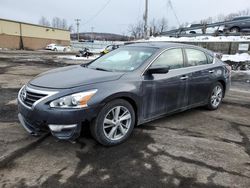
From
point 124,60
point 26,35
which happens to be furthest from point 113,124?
point 26,35

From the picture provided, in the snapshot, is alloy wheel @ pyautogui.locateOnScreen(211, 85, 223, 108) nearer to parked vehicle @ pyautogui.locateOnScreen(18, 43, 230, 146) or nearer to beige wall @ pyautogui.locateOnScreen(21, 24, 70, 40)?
parked vehicle @ pyautogui.locateOnScreen(18, 43, 230, 146)

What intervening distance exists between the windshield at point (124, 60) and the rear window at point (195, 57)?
94cm

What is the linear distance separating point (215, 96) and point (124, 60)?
2.53 metres

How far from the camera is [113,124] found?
12.1 feet

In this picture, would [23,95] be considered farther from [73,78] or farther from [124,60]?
[124,60]

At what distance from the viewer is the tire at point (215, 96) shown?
5.64 m

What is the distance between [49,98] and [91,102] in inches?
21.7

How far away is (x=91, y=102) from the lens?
3.33 m

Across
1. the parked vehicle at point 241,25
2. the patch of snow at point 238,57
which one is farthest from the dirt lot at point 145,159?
the parked vehicle at point 241,25

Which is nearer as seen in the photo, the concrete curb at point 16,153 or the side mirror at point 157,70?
the concrete curb at point 16,153

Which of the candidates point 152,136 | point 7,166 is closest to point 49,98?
point 7,166

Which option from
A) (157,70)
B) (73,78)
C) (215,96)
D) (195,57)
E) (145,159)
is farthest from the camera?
(215,96)

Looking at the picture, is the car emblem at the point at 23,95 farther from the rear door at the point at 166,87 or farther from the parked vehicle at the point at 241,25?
the parked vehicle at the point at 241,25

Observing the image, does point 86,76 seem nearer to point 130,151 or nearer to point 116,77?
point 116,77
